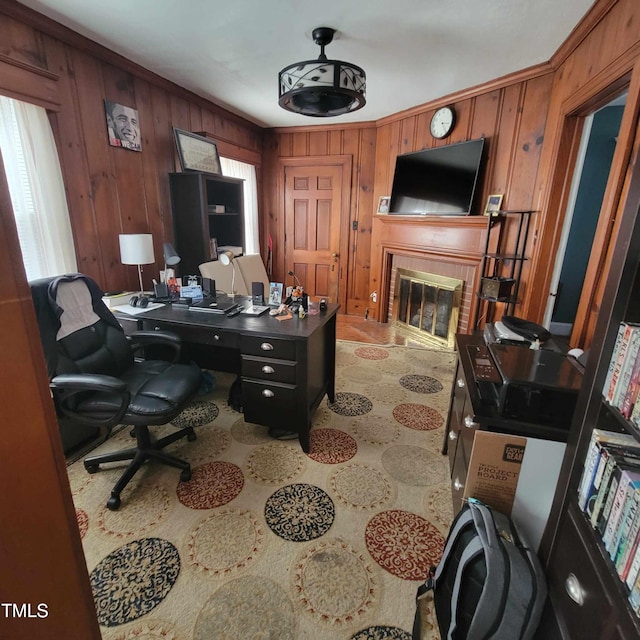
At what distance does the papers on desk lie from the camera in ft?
7.70

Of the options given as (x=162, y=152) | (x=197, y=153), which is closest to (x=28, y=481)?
(x=162, y=152)

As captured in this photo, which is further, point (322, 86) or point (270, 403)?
point (270, 403)

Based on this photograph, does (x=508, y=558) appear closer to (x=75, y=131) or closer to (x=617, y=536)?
(x=617, y=536)

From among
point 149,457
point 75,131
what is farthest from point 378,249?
point 149,457

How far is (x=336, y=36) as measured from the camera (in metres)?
2.35

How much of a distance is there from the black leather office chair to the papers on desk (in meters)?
0.29

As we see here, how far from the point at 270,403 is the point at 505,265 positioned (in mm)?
2426

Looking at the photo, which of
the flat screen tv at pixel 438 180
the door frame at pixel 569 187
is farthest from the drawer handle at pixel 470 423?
the flat screen tv at pixel 438 180

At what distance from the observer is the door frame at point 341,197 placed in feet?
15.2

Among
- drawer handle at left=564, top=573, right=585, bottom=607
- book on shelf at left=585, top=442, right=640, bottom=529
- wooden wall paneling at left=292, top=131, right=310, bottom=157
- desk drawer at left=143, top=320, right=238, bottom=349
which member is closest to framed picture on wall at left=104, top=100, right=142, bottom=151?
desk drawer at left=143, top=320, right=238, bottom=349

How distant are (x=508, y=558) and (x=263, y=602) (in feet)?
2.89

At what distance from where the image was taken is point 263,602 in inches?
51.6

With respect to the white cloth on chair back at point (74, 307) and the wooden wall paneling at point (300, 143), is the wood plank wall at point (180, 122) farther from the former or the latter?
the wooden wall paneling at point (300, 143)

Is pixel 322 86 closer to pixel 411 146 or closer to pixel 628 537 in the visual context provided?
pixel 628 537
